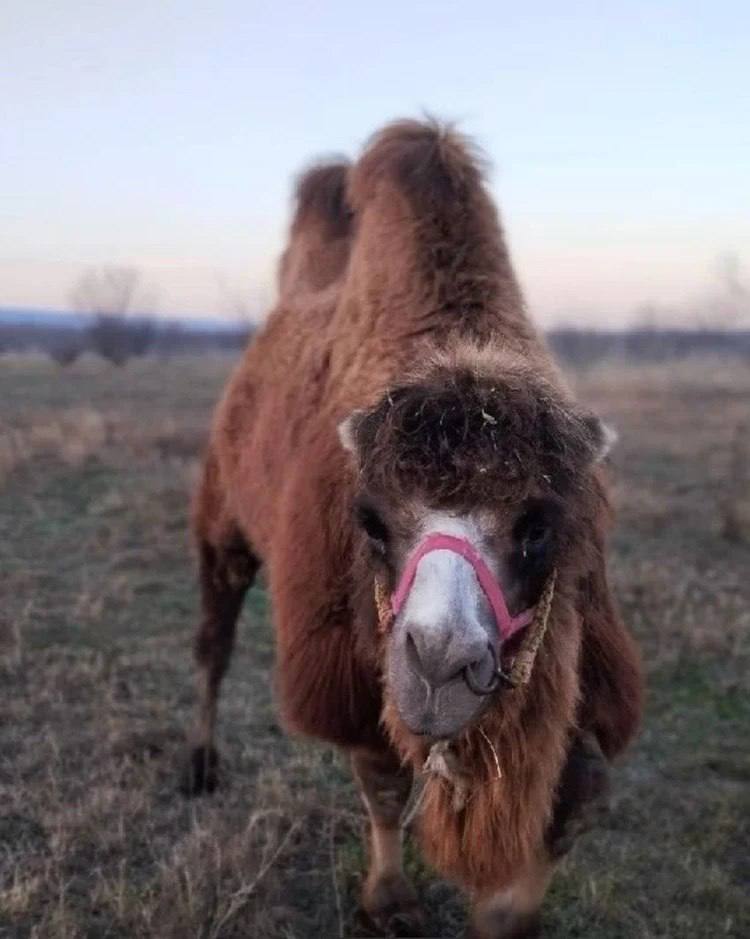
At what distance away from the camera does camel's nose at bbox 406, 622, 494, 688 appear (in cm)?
251

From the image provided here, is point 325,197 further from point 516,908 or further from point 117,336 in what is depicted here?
point 117,336

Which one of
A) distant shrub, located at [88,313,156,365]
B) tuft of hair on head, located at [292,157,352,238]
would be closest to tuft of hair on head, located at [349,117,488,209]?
tuft of hair on head, located at [292,157,352,238]

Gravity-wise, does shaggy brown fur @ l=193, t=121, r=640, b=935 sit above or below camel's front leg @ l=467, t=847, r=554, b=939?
above

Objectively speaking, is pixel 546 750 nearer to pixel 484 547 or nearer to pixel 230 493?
pixel 484 547

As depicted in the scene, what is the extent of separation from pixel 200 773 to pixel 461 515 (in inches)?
128

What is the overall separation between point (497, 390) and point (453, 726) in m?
0.88

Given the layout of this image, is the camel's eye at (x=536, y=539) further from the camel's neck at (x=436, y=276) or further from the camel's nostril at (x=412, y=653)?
the camel's neck at (x=436, y=276)

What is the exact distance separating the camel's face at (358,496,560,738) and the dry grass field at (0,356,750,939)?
1.88 m

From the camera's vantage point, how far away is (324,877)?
4629 millimetres

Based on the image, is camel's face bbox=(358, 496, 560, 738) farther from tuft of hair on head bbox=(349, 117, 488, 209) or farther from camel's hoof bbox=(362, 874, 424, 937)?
tuft of hair on head bbox=(349, 117, 488, 209)

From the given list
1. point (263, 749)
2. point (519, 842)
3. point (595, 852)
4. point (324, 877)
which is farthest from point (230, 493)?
point (519, 842)

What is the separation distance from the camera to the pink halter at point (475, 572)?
105 inches

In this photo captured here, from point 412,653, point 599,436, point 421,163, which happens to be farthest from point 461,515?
point 421,163

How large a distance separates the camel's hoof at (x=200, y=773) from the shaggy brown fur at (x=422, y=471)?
90mm
